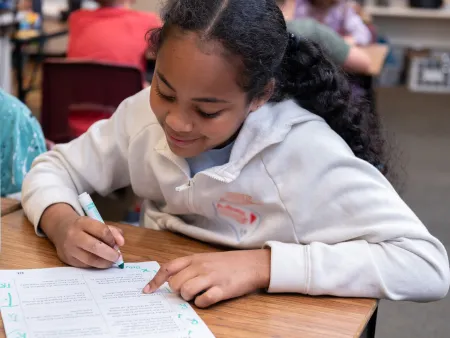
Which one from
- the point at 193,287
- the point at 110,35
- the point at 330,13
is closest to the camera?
the point at 193,287

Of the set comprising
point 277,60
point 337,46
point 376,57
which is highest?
point 277,60

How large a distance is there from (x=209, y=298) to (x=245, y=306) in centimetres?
6

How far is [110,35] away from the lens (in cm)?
324

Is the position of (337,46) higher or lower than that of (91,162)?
lower

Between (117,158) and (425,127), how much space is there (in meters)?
4.15

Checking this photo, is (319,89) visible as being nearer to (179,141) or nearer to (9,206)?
(179,141)

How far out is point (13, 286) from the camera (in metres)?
0.96

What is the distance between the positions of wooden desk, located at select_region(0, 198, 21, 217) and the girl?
0.05m

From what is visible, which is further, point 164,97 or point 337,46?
point 337,46

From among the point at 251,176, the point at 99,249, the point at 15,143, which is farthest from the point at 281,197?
the point at 15,143

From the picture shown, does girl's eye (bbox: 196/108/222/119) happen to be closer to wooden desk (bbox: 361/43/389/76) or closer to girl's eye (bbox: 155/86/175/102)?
girl's eye (bbox: 155/86/175/102)

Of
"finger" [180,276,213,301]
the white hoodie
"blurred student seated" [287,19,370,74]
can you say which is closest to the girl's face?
the white hoodie

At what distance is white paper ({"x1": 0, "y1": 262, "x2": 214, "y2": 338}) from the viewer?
0.84 metres

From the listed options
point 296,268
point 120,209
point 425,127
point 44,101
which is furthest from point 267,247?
point 425,127
